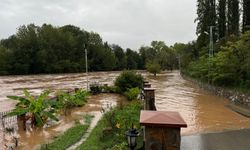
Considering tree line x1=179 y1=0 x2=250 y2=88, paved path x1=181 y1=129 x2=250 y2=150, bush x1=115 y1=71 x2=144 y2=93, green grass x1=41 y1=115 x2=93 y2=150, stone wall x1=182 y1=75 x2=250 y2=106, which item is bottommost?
paved path x1=181 y1=129 x2=250 y2=150

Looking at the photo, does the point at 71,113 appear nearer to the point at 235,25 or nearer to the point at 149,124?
the point at 149,124

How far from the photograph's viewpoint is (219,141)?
1087 cm

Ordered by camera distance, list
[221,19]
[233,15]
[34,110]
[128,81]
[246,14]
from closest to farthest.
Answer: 1. [34,110]
2. [128,81]
3. [246,14]
4. [233,15]
5. [221,19]

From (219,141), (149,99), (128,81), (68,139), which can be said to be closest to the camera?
(219,141)

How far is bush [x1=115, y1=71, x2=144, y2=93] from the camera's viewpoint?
84.0 ft

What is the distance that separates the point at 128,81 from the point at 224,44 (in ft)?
→ 46.8

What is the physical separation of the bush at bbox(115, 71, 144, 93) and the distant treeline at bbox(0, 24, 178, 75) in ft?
126

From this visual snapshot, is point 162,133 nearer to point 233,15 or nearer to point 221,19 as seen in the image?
point 233,15

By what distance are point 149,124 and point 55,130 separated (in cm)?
934

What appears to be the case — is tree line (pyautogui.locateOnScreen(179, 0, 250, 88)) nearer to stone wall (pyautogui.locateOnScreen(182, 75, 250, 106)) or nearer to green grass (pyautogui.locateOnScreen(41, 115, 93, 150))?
stone wall (pyautogui.locateOnScreen(182, 75, 250, 106))

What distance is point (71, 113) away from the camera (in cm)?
1795

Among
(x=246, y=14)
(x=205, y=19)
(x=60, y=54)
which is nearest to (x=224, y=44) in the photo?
(x=246, y=14)

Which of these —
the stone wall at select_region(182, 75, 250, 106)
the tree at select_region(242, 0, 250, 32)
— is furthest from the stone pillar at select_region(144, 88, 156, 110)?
the tree at select_region(242, 0, 250, 32)

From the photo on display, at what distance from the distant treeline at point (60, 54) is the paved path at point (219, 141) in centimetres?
5381
